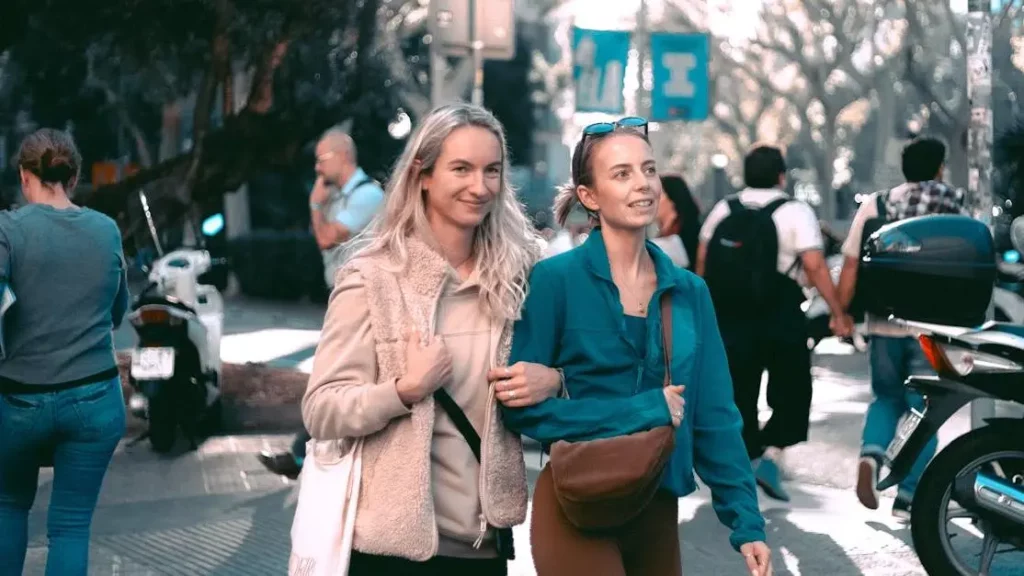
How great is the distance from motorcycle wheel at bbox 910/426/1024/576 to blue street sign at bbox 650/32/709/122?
11.2 metres

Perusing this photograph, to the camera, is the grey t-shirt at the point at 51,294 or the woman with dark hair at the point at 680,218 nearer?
the grey t-shirt at the point at 51,294

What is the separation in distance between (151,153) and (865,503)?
32.6 metres

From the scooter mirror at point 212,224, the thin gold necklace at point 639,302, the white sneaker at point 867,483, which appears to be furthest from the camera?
the scooter mirror at point 212,224

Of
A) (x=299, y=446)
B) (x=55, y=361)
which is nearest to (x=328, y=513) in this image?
(x=55, y=361)

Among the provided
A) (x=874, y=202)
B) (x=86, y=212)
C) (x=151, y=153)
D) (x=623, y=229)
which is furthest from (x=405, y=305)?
(x=151, y=153)

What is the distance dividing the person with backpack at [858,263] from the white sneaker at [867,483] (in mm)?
332

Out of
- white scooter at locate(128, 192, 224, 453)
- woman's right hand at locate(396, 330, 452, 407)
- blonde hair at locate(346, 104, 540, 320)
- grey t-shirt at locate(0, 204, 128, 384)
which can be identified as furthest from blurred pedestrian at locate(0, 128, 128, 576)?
white scooter at locate(128, 192, 224, 453)

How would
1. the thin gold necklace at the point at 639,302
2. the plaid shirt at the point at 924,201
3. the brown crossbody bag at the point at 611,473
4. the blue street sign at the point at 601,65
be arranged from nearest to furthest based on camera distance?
the brown crossbody bag at the point at 611,473
the thin gold necklace at the point at 639,302
the plaid shirt at the point at 924,201
the blue street sign at the point at 601,65

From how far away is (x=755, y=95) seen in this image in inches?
2589

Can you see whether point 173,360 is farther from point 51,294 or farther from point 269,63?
point 51,294

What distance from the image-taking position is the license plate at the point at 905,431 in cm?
645

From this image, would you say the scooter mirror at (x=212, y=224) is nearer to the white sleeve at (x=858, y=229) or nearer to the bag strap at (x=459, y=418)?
the white sleeve at (x=858, y=229)

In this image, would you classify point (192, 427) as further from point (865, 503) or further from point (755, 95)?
point (755, 95)

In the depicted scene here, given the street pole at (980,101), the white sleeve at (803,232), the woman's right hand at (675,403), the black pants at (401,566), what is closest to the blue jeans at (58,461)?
the black pants at (401,566)
